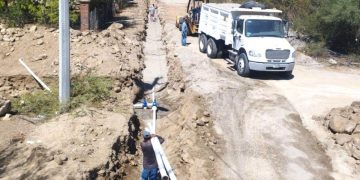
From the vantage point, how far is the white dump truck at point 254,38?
18297 millimetres

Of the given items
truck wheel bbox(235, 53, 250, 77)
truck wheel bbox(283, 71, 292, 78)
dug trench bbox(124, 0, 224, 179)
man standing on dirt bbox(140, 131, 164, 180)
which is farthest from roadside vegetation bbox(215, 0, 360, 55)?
man standing on dirt bbox(140, 131, 164, 180)

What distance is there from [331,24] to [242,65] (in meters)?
8.79

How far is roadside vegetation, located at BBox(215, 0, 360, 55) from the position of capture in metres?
23.8

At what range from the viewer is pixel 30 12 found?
22797 mm

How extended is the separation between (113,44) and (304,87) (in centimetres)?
863

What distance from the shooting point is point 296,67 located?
21.5 metres

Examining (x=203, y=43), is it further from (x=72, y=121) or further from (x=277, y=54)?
(x=72, y=121)

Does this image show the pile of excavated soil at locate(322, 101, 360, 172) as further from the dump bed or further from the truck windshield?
the dump bed

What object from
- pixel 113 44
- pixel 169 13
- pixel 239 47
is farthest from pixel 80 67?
pixel 169 13

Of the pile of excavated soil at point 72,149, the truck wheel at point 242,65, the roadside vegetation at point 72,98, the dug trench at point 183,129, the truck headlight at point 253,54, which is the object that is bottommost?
the dug trench at point 183,129

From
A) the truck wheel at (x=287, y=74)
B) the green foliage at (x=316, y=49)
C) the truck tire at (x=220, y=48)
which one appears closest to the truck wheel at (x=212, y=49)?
the truck tire at (x=220, y=48)

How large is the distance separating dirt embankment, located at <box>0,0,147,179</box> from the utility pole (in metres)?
0.88

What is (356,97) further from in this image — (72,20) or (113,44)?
(72,20)

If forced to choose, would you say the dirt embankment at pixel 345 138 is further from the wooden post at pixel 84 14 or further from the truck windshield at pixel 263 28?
the wooden post at pixel 84 14
